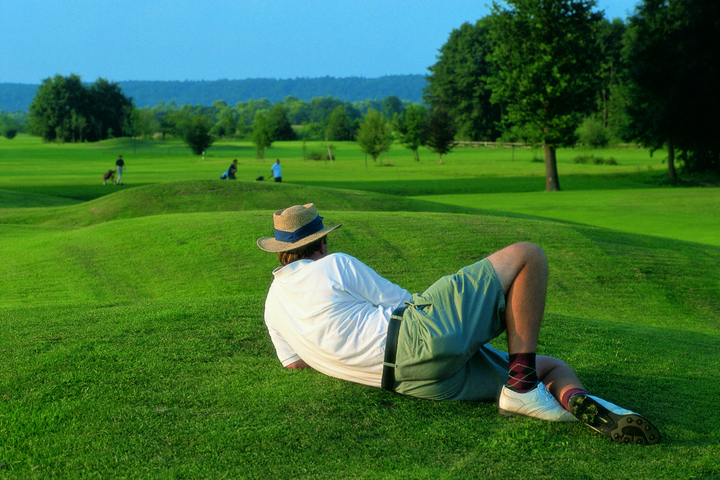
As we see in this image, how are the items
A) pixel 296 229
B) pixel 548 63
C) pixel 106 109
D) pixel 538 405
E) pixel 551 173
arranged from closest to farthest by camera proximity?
pixel 538 405
pixel 296 229
pixel 548 63
pixel 551 173
pixel 106 109

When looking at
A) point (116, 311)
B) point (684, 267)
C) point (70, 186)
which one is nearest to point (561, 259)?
point (684, 267)

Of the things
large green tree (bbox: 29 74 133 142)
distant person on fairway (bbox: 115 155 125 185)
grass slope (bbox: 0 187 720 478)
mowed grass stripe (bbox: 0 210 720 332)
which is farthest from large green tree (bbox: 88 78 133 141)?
grass slope (bbox: 0 187 720 478)

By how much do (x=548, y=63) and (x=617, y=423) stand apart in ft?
117

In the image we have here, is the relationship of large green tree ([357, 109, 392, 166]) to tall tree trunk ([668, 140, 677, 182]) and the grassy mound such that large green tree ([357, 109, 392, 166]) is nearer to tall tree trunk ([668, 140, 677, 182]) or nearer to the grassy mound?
tall tree trunk ([668, 140, 677, 182])

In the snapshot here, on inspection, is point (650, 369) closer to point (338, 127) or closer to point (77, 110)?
point (77, 110)

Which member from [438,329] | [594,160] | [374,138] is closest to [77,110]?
[374,138]

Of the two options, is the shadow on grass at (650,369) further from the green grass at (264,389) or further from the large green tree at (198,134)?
the large green tree at (198,134)

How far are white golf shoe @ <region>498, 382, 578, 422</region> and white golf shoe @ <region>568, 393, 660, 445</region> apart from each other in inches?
6.6

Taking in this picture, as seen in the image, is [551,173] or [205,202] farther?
[551,173]

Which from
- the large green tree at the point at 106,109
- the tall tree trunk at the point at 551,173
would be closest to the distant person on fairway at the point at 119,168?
the tall tree trunk at the point at 551,173

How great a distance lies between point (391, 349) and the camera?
3.79 m

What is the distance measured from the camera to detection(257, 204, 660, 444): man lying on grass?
3607 millimetres

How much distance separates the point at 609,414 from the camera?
11.5 ft

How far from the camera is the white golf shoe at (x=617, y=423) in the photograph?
3484 millimetres
